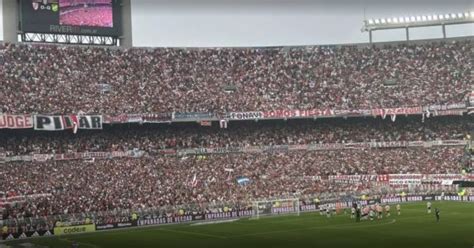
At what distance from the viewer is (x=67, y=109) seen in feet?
149

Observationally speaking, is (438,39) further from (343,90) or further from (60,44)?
(60,44)

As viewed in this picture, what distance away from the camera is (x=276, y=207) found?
41.3 metres

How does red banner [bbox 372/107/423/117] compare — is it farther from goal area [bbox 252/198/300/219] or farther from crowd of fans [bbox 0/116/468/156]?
goal area [bbox 252/198/300/219]

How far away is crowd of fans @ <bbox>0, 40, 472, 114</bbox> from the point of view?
157 ft

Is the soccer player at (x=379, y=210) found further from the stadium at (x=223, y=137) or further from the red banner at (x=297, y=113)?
the red banner at (x=297, y=113)

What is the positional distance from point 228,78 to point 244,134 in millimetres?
5955

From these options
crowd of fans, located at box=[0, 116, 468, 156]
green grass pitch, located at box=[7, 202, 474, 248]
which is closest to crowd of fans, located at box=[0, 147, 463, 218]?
crowd of fans, located at box=[0, 116, 468, 156]

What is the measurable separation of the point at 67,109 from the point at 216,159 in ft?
38.8

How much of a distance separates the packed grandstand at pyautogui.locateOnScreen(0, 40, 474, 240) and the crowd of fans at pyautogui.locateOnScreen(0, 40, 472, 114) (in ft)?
0.43

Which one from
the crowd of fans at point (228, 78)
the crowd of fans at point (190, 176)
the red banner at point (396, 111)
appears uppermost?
the crowd of fans at point (228, 78)

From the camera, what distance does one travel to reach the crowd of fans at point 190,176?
3834 cm

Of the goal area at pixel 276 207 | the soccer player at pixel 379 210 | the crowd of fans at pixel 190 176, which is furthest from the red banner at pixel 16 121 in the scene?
the soccer player at pixel 379 210

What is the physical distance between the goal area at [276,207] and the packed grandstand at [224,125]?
1.22 metres

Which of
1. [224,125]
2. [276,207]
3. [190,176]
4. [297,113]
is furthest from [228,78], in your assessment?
[276,207]
